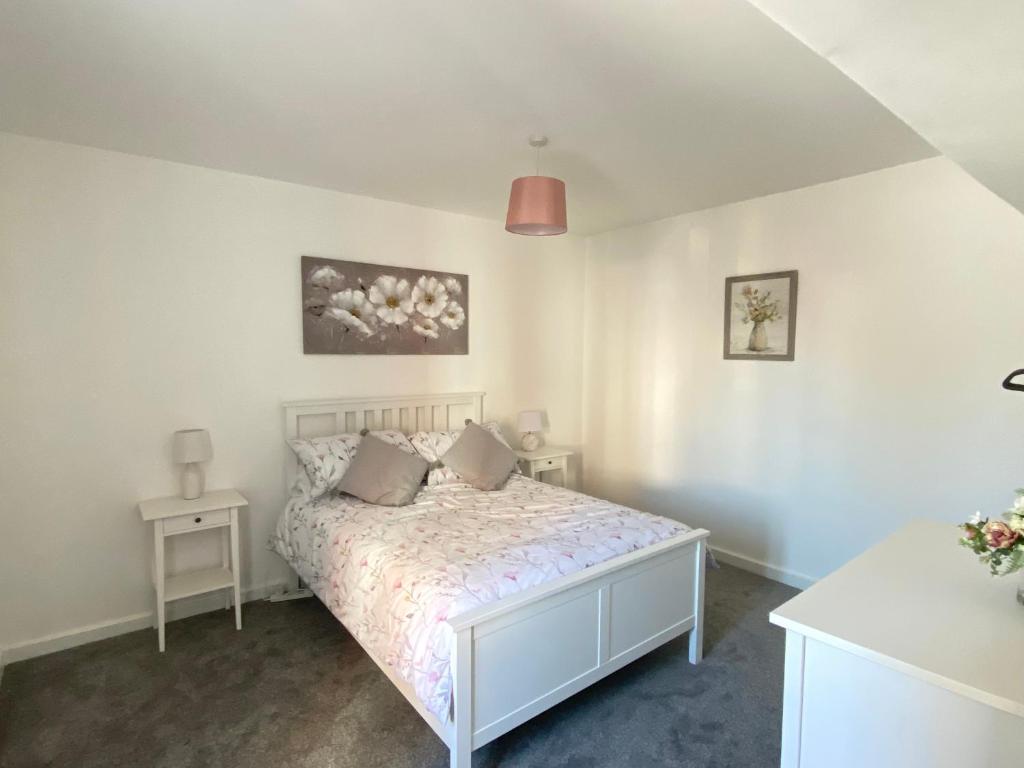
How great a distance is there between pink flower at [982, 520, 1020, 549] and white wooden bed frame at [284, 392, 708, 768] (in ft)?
3.96

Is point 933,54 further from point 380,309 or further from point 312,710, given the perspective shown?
point 380,309

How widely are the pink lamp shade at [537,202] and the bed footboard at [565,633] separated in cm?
150

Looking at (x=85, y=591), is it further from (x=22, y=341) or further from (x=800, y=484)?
(x=800, y=484)

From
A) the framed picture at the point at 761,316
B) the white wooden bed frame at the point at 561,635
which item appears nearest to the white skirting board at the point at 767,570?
the white wooden bed frame at the point at 561,635

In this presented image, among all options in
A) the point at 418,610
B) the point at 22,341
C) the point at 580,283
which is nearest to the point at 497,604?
the point at 418,610

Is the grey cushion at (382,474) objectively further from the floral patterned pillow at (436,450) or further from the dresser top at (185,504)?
the dresser top at (185,504)

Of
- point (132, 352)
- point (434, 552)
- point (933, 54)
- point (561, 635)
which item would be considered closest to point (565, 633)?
point (561, 635)

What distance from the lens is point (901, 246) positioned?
9.49 ft

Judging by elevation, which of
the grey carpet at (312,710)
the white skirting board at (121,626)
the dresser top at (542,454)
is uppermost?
the dresser top at (542,454)

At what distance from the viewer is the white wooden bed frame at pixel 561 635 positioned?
1768 mm

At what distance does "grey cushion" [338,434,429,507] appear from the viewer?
9.59ft

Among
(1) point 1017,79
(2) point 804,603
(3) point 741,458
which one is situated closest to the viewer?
(1) point 1017,79

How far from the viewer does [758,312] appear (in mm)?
3502

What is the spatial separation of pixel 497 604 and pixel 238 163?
261 cm
